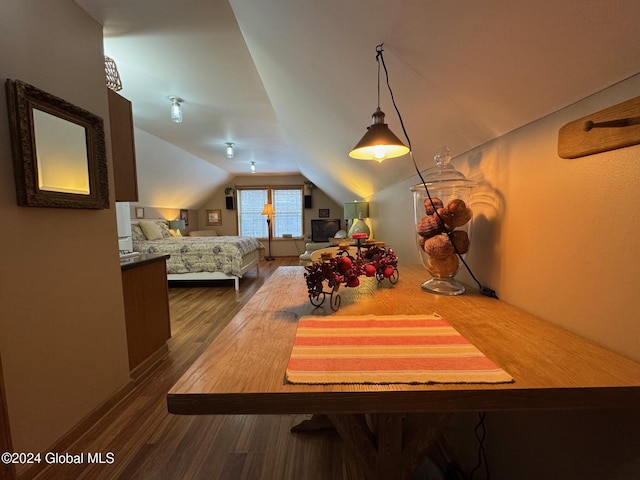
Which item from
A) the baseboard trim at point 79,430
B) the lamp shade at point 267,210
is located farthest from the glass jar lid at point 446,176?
the lamp shade at point 267,210

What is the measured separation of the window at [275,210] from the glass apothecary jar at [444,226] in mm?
6845

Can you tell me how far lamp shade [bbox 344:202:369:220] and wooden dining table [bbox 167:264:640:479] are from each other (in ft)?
9.22

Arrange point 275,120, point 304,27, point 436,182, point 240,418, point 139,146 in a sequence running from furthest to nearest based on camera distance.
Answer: point 139,146
point 275,120
point 240,418
point 304,27
point 436,182

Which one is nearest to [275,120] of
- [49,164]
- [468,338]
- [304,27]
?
[304,27]

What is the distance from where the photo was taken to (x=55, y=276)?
1.35 m

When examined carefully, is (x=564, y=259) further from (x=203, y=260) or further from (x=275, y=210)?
(x=275, y=210)

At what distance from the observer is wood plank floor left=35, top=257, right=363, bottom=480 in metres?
1.22

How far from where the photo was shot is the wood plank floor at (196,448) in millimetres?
1222

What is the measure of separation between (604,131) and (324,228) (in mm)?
7065

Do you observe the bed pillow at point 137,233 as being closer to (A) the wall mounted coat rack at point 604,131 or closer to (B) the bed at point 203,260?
(B) the bed at point 203,260

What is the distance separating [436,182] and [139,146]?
4531 millimetres

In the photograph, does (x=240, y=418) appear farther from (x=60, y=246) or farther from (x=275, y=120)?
(x=275, y=120)

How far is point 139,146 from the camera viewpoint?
410cm

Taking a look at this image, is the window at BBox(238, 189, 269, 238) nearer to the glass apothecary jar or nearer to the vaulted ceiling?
the vaulted ceiling
